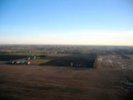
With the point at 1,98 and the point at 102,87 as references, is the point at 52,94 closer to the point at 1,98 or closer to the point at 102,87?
the point at 1,98

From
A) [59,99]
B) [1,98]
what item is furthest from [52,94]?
[1,98]

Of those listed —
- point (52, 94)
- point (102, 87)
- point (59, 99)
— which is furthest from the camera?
point (102, 87)

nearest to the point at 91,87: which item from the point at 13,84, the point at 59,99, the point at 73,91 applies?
the point at 73,91

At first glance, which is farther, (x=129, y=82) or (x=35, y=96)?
(x=129, y=82)

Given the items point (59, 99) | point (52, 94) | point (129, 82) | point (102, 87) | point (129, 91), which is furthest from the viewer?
point (129, 82)

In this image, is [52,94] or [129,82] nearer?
[52,94]

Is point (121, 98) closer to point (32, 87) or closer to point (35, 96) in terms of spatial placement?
point (35, 96)

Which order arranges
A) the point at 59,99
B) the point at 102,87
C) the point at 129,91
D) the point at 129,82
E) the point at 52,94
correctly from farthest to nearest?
1. the point at 129,82
2. the point at 102,87
3. the point at 129,91
4. the point at 52,94
5. the point at 59,99

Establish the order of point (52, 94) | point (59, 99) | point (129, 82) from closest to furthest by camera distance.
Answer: point (59, 99)
point (52, 94)
point (129, 82)
